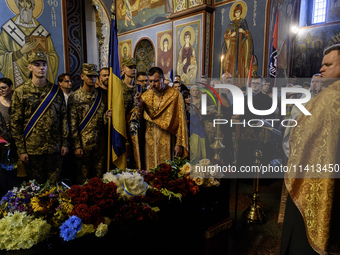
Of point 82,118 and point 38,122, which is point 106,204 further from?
point 82,118

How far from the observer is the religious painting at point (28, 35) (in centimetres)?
405

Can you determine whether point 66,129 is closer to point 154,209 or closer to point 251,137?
point 154,209

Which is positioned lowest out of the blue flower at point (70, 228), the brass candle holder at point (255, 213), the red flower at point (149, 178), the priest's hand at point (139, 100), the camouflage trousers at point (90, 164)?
the brass candle holder at point (255, 213)

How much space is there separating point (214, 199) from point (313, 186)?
2.85ft

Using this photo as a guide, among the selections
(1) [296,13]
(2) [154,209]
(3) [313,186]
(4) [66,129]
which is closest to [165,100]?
(4) [66,129]

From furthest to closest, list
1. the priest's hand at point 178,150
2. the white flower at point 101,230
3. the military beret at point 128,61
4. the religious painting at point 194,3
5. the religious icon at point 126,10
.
Result: the religious icon at point 126,10 < the religious painting at point 194,3 < the military beret at point 128,61 < the priest's hand at point 178,150 < the white flower at point 101,230

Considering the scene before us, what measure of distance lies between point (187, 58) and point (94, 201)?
8610mm

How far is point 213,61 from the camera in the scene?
905cm

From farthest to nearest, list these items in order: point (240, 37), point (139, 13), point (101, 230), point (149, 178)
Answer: point (139, 13) < point (240, 37) < point (149, 178) < point (101, 230)

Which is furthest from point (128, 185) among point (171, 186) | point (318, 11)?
point (318, 11)

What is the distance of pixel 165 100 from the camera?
11.9 ft

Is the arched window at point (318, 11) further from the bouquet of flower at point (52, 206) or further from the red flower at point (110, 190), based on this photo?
the bouquet of flower at point (52, 206)

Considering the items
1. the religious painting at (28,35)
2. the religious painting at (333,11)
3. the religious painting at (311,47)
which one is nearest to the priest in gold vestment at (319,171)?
the religious painting at (28,35)

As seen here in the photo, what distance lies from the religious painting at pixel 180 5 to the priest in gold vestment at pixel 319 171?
8549 mm
